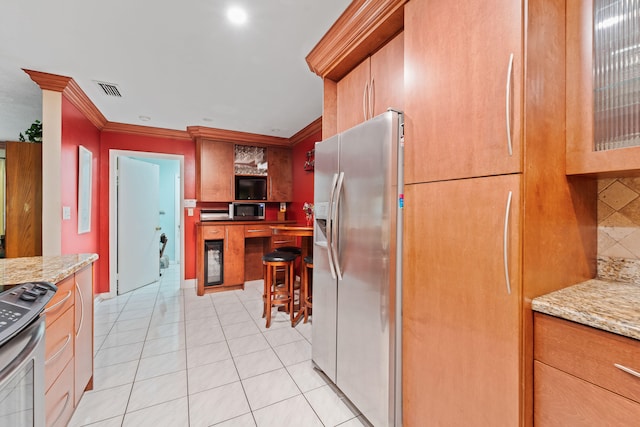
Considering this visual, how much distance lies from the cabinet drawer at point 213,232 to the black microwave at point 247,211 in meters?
0.50

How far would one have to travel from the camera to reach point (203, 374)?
206cm

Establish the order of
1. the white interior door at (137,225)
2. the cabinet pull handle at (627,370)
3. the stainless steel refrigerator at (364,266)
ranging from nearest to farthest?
the cabinet pull handle at (627,370)
the stainless steel refrigerator at (364,266)
the white interior door at (137,225)

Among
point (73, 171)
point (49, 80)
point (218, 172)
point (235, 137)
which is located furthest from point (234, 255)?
point (49, 80)

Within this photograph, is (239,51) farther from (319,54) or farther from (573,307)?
(573,307)

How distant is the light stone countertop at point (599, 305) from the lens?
785 millimetres

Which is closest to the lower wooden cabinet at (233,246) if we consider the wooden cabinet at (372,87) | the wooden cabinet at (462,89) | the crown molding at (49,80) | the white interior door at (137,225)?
the white interior door at (137,225)

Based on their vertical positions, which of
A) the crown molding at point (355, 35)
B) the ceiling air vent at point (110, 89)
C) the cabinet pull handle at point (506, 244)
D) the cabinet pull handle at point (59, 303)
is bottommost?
the cabinet pull handle at point (59, 303)

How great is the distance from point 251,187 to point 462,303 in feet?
13.0

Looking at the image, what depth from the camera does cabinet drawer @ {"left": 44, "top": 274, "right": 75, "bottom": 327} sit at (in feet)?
4.13

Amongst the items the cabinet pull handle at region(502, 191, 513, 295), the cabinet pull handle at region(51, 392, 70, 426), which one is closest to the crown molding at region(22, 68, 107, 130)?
the cabinet pull handle at region(51, 392, 70, 426)

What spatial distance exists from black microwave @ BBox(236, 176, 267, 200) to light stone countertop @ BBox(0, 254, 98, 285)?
2749 millimetres

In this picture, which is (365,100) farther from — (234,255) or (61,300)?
(234,255)

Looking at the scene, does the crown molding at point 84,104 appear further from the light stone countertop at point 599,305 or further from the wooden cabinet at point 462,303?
the light stone countertop at point 599,305

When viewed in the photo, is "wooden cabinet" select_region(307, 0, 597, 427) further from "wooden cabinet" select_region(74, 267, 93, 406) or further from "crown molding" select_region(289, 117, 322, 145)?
"crown molding" select_region(289, 117, 322, 145)
